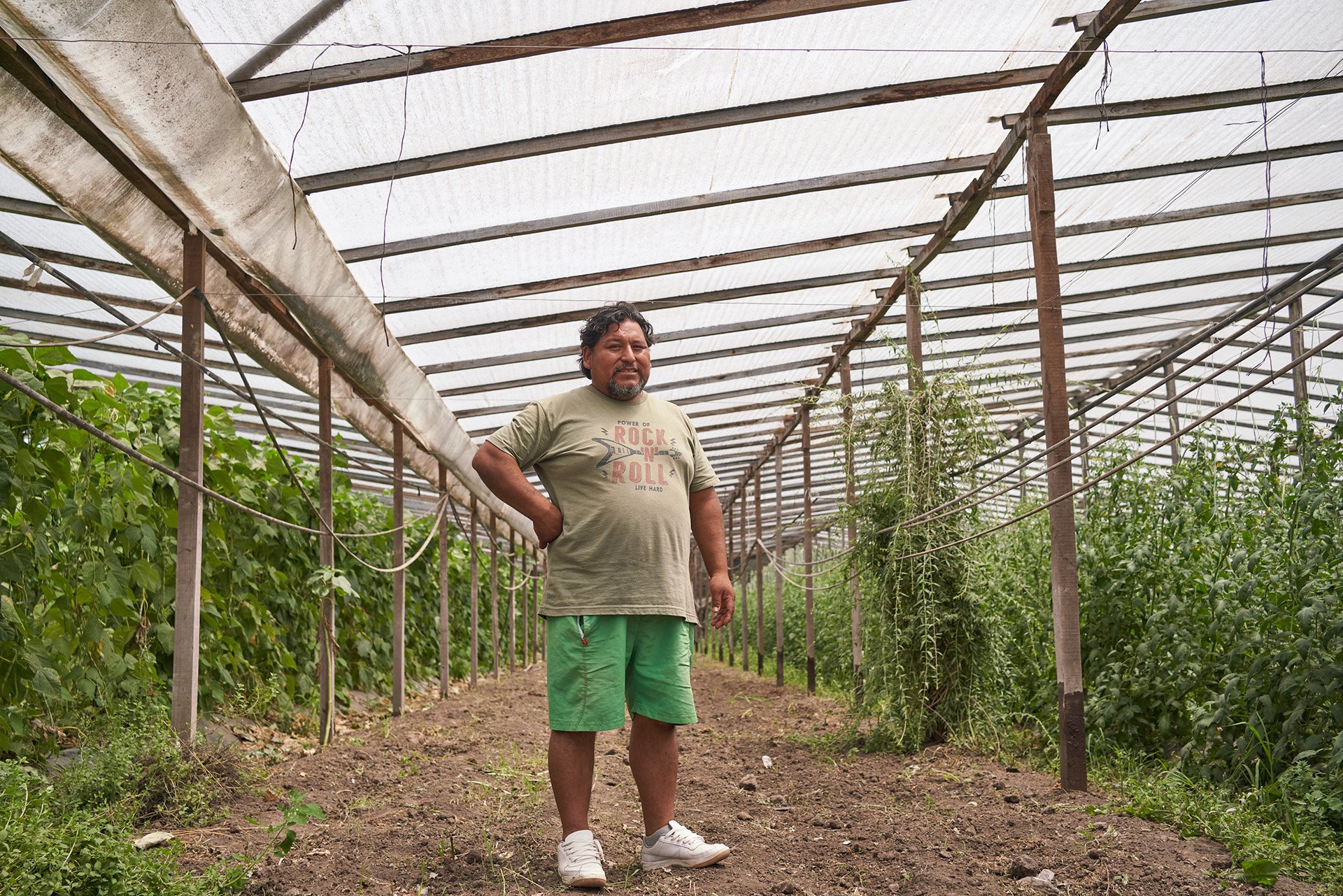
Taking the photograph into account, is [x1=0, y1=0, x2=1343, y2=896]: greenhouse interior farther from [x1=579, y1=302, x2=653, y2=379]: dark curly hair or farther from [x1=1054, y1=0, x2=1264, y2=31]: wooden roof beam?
[x1=579, y1=302, x2=653, y2=379]: dark curly hair

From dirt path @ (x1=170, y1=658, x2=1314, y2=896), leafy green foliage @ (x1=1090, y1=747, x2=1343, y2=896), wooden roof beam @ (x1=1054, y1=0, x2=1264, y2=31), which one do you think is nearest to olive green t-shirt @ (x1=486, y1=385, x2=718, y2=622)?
dirt path @ (x1=170, y1=658, x2=1314, y2=896)

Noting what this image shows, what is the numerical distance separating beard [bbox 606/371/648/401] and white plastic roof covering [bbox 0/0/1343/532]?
135cm

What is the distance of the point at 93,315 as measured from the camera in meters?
6.06

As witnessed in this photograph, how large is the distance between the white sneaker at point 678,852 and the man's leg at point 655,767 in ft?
0.17

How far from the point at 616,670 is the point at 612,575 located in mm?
272

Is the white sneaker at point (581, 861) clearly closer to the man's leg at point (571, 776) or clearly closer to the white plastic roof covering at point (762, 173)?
the man's leg at point (571, 776)

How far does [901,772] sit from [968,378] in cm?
218

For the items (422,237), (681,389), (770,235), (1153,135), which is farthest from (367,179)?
(681,389)

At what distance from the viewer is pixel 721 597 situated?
3244mm

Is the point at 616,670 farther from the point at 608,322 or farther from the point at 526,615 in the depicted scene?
the point at 526,615

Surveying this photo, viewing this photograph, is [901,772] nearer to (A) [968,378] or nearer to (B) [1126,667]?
(B) [1126,667]

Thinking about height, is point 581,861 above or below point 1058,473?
below

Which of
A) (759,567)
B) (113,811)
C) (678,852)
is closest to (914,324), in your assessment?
(678,852)

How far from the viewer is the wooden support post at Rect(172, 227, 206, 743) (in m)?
3.97
